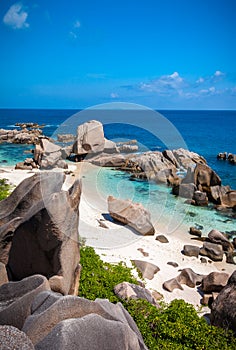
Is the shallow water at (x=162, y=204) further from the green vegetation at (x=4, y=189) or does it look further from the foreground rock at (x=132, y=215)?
the green vegetation at (x=4, y=189)

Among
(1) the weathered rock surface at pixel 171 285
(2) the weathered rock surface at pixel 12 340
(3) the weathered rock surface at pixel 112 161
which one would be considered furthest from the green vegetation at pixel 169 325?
(3) the weathered rock surface at pixel 112 161

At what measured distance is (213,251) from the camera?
13.4 m

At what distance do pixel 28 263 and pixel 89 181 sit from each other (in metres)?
20.3

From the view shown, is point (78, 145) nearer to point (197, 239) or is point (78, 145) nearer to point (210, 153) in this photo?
point (197, 239)

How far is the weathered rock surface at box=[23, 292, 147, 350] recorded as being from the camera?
3.69m

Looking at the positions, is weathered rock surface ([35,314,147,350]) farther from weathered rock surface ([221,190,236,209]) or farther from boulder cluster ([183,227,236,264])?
weathered rock surface ([221,190,236,209])

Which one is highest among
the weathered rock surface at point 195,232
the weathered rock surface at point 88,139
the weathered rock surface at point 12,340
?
the weathered rock surface at point 88,139

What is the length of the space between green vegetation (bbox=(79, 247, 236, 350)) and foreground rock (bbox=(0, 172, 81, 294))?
1.01 m

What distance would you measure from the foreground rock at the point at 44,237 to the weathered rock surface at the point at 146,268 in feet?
12.8

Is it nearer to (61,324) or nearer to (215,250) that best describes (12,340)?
(61,324)

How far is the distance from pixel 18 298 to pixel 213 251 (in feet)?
33.3

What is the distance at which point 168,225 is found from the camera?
17.4 meters

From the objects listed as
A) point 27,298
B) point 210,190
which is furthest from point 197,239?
point 27,298

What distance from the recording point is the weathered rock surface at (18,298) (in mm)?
4750
